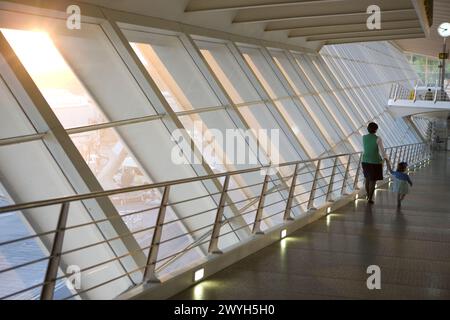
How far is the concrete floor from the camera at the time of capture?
4.93 m

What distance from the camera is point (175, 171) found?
7.73 m

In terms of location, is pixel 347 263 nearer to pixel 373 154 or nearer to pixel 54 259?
pixel 54 259

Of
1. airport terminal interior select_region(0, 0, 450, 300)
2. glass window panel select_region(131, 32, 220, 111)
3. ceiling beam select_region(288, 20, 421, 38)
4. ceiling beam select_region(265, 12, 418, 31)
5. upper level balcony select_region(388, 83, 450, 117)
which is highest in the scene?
upper level balcony select_region(388, 83, 450, 117)

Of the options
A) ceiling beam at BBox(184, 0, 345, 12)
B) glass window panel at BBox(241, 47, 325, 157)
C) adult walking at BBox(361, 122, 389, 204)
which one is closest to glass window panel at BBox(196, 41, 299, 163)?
glass window panel at BBox(241, 47, 325, 157)

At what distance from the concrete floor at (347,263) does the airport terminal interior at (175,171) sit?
3 centimetres

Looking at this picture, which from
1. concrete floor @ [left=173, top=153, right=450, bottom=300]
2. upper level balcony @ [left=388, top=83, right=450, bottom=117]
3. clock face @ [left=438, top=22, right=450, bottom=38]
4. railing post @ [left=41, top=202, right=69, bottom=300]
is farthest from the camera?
upper level balcony @ [left=388, top=83, right=450, bottom=117]

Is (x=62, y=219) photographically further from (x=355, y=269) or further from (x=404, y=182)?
(x=404, y=182)

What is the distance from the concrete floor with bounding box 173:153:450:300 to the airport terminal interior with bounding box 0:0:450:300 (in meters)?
0.03

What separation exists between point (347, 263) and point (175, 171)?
2.70 m

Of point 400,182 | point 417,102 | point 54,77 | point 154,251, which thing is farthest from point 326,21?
point 417,102

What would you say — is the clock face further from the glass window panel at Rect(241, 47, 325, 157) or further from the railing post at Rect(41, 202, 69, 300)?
the railing post at Rect(41, 202, 69, 300)

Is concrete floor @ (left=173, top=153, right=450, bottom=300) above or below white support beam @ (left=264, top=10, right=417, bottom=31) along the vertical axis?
below

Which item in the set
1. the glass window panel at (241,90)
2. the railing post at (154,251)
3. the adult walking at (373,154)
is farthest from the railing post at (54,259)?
the adult walking at (373,154)

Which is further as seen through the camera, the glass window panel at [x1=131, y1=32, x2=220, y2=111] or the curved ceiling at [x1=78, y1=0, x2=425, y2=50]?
the glass window panel at [x1=131, y1=32, x2=220, y2=111]
